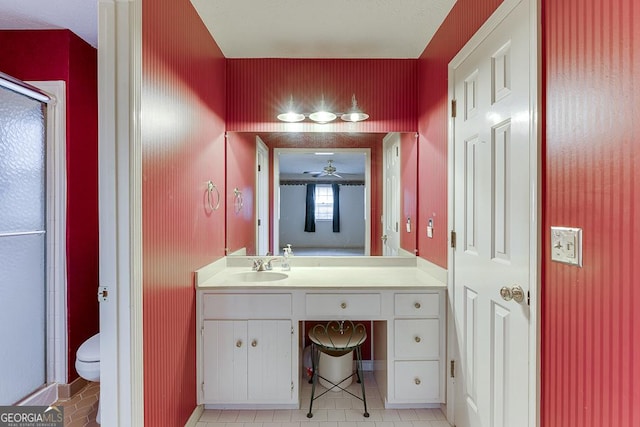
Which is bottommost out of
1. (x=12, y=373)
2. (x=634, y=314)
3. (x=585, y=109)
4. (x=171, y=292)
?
(x=12, y=373)

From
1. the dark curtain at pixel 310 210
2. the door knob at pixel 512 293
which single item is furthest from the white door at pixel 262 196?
the door knob at pixel 512 293

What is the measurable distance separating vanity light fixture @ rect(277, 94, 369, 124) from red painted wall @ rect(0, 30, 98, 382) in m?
1.35

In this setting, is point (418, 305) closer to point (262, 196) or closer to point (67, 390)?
point (262, 196)

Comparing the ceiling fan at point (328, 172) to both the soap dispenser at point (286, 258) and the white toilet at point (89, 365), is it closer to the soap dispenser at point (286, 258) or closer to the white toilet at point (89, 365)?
the soap dispenser at point (286, 258)

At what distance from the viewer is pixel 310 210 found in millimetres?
2602

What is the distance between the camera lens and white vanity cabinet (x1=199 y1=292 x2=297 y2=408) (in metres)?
1.95

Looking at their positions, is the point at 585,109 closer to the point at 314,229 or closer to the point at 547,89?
the point at 547,89

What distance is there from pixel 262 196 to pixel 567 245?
2036 millimetres

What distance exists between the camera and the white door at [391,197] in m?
2.54

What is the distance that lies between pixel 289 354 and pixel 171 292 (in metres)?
0.77

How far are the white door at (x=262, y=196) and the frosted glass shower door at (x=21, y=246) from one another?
4.54 ft

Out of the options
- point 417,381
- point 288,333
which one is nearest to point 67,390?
point 288,333

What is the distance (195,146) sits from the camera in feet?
6.32

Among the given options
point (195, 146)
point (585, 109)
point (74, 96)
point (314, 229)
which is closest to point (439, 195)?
point (314, 229)
